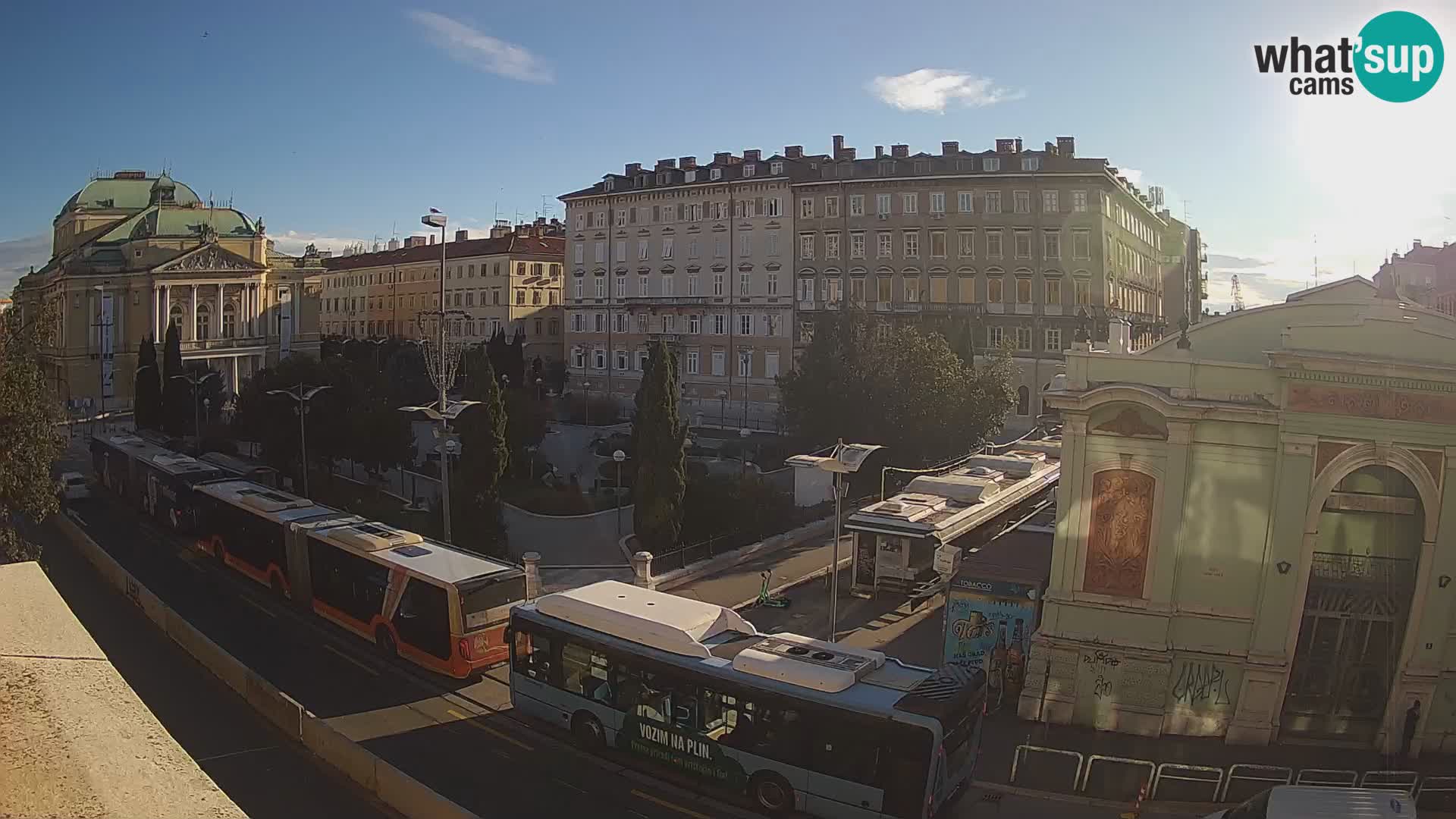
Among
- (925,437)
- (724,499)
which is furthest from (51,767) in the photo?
(925,437)

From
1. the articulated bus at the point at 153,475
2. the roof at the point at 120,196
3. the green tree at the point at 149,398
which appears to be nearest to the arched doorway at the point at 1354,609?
the articulated bus at the point at 153,475

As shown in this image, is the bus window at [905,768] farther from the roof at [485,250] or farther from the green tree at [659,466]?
the roof at [485,250]

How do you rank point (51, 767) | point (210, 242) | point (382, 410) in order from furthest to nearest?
point (210, 242)
point (382, 410)
point (51, 767)

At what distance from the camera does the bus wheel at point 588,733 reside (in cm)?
1469

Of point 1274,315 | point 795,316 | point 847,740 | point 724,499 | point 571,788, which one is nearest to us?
point 847,740

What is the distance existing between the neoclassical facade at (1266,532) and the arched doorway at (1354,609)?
2cm

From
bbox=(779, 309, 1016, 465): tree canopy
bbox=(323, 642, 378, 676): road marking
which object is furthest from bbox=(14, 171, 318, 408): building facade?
bbox=(323, 642, 378, 676): road marking

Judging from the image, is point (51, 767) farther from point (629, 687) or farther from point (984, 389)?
point (984, 389)

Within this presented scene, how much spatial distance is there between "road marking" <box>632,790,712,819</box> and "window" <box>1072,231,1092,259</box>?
4165cm

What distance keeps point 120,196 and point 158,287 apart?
556 inches

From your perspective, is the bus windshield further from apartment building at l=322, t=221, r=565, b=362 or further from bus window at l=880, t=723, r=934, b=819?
apartment building at l=322, t=221, r=565, b=362

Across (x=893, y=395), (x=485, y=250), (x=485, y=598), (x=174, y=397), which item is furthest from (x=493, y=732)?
(x=485, y=250)

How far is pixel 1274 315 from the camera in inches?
611

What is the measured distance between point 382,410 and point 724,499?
1478 centimetres
